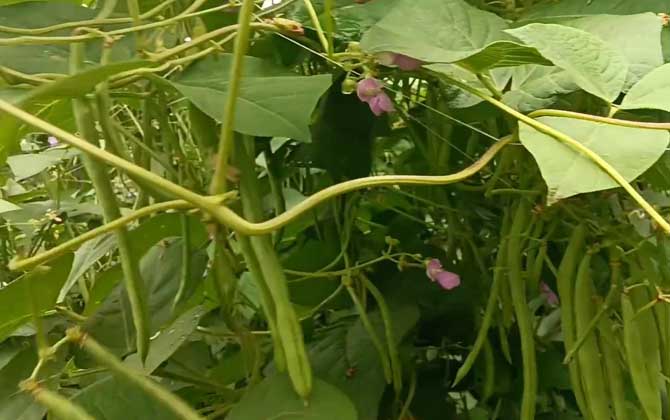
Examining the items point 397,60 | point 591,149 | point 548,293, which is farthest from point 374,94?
point 548,293

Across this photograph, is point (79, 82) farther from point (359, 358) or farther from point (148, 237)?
point (359, 358)

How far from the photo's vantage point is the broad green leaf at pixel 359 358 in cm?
55

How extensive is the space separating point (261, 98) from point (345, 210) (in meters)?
0.16

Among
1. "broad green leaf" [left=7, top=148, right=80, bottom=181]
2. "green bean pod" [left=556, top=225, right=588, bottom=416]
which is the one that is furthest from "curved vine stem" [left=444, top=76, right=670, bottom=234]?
"broad green leaf" [left=7, top=148, right=80, bottom=181]

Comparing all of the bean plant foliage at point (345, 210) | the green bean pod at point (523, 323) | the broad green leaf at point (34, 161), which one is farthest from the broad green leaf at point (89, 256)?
the green bean pod at point (523, 323)

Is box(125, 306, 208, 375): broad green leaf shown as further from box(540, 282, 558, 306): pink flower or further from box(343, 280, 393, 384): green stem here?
box(540, 282, 558, 306): pink flower

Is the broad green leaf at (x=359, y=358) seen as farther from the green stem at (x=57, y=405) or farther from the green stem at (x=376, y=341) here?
the green stem at (x=57, y=405)

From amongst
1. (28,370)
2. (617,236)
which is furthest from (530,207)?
(28,370)

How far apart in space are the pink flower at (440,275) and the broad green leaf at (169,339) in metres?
0.14

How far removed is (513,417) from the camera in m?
0.64

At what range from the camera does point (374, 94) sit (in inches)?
18.7

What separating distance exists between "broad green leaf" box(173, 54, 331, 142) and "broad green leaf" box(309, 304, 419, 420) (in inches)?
7.3

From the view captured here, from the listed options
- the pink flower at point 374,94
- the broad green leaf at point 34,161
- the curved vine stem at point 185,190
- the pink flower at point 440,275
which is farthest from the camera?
the broad green leaf at point 34,161

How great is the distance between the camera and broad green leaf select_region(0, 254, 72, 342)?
49 centimetres
